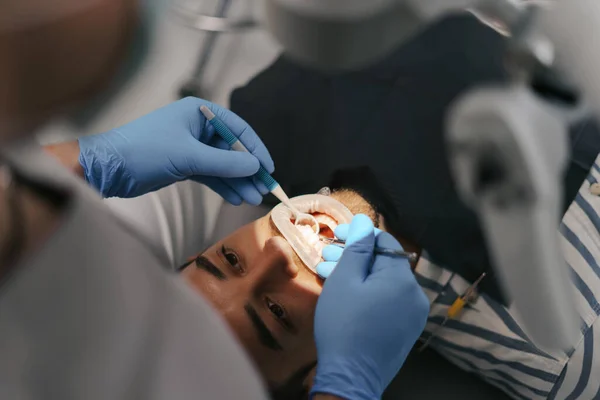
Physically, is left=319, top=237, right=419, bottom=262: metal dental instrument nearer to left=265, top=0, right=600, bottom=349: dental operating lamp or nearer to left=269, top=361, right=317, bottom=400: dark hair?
left=269, top=361, right=317, bottom=400: dark hair

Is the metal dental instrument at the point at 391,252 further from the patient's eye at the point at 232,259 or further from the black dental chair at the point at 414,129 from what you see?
the patient's eye at the point at 232,259

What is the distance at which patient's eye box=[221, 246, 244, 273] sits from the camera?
1043 millimetres

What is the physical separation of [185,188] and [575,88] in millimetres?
1010

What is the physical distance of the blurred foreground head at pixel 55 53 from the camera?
33 cm

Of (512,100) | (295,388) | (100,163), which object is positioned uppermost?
(512,100)

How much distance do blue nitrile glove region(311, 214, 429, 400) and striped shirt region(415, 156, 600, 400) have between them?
0.60ft

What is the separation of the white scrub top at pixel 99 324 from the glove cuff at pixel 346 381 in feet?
1.14

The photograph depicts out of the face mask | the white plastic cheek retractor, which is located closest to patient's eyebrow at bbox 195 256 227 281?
the white plastic cheek retractor

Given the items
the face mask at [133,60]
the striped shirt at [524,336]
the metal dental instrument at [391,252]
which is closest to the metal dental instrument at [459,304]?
the striped shirt at [524,336]

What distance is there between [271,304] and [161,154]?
367mm

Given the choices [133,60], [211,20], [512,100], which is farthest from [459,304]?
[133,60]

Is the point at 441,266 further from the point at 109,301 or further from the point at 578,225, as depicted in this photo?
the point at 109,301

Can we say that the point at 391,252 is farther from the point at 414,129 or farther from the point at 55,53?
the point at 55,53

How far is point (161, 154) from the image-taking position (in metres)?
1.02
